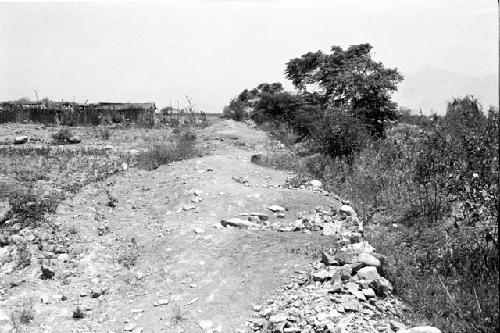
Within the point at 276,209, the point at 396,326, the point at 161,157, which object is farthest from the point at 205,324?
the point at 161,157

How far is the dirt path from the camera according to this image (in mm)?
4250

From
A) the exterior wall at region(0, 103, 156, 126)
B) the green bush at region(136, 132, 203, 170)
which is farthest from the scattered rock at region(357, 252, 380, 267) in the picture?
the exterior wall at region(0, 103, 156, 126)

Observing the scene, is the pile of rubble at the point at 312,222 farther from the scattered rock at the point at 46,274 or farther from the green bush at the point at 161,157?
the green bush at the point at 161,157

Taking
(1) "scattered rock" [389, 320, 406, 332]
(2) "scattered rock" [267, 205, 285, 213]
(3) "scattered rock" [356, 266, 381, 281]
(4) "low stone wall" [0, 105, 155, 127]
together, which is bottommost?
(1) "scattered rock" [389, 320, 406, 332]

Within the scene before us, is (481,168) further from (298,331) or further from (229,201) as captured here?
(229,201)

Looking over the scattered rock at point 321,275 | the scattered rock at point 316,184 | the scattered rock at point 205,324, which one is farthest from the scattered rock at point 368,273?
the scattered rock at point 316,184

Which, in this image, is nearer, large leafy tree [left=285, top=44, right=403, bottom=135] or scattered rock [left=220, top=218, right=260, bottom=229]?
scattered rock [left=220, top=218, right=260, bottom=229]

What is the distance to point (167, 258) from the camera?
529 centimetres

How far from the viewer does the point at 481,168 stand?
4641mm

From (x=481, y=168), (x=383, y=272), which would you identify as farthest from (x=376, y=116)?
(x=383, y=272)

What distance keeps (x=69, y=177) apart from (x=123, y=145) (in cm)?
524

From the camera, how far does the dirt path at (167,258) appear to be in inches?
167

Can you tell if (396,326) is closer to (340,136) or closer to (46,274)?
(46,274)

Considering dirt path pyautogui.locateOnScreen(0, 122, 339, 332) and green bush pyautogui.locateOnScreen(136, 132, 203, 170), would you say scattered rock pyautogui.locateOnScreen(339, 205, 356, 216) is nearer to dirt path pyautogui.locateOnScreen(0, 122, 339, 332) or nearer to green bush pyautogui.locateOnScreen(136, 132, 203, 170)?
dirt path pyautogui.locateOnScreen(0, 122, 339, 332)
